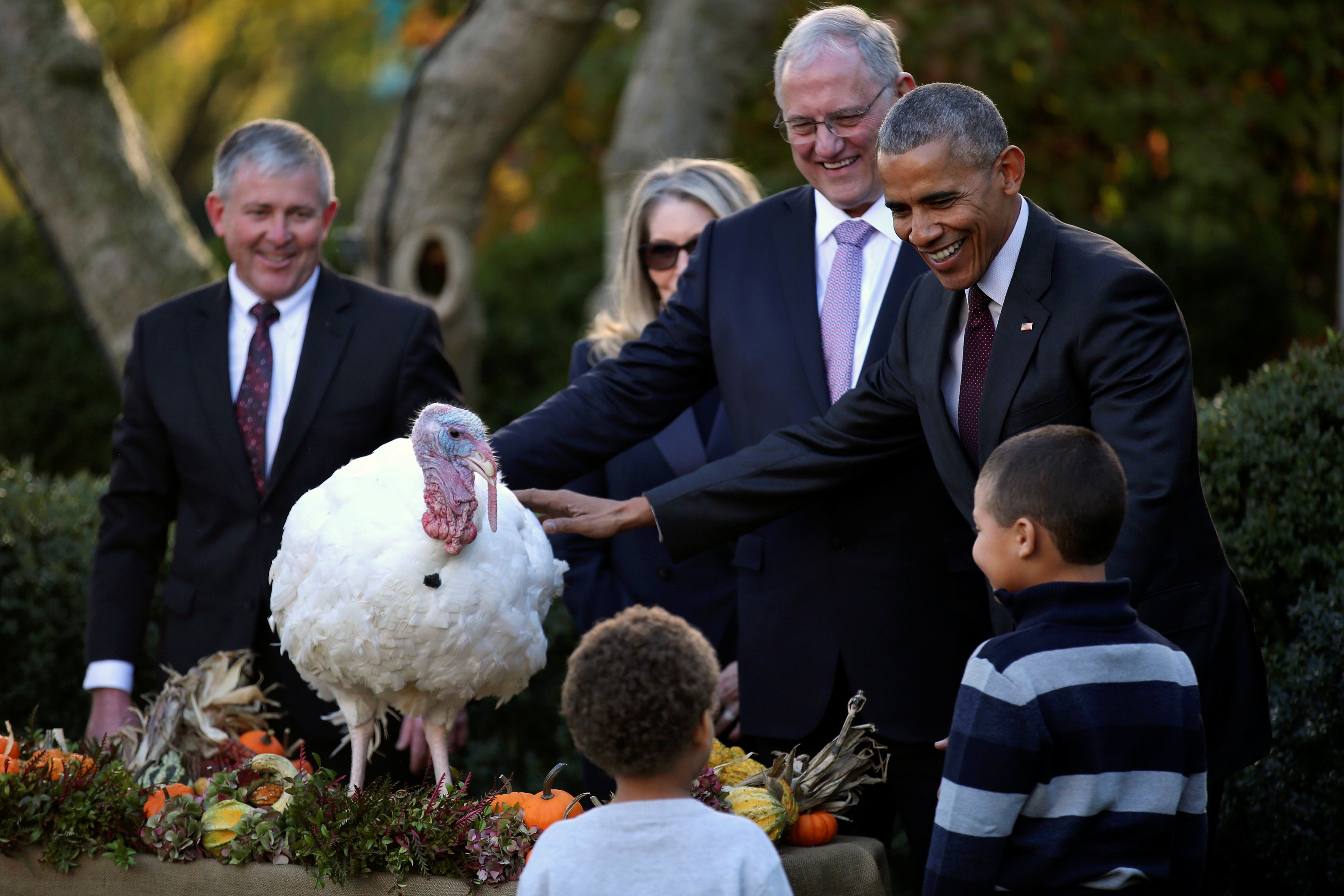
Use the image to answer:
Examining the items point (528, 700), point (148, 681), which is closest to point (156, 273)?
point (148, 681)

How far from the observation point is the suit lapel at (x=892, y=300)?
3230 millimetres

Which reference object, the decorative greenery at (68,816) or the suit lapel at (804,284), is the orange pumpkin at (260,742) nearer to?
the decorative greenery at (68,816)

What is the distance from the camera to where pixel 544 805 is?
2740mm

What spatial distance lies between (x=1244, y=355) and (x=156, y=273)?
7184 mm

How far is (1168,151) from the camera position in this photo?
9.62 m

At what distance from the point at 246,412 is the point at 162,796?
1.17m

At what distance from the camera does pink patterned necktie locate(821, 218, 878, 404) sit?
3.28 m

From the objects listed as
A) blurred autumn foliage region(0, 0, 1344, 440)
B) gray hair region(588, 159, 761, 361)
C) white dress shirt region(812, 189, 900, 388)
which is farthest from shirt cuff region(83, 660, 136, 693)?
blurred autumn foliage region(0, 0, 1344, 440)

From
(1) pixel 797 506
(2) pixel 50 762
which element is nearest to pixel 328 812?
(2) pixel 50 762

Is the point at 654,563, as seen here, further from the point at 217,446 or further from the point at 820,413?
the point at 217,446

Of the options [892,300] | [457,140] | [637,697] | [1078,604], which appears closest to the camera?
[637,697]

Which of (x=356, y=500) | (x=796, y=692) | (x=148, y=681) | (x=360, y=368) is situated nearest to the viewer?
(x=356, y=500)

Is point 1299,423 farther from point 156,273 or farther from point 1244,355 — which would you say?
point 1244,355

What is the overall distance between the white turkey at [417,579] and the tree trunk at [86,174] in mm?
3876
